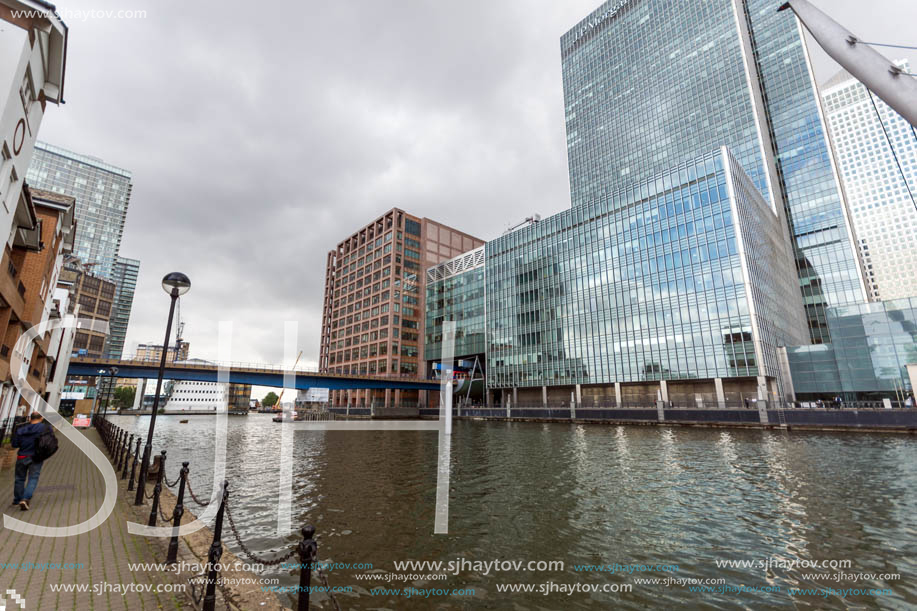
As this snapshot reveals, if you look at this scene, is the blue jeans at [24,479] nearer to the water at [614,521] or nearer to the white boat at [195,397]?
the water at [614,521]

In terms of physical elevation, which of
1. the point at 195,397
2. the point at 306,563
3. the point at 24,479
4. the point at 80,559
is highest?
the point at 195,397

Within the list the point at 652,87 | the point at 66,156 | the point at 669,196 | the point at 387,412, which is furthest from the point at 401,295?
the point at 66,156

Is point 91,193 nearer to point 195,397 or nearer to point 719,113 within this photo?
point 195,397

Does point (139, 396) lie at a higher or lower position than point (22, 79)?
lower

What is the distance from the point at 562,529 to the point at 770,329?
2397 inches

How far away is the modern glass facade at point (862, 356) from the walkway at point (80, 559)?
7394 cm

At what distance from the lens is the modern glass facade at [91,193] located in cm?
13062

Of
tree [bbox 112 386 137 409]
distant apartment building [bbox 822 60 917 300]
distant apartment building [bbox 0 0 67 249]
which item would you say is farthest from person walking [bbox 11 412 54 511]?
distant apartment building [bbox 822 60 917 300]

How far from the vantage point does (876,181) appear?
118375 mm

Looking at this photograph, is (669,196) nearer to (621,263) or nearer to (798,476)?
(621,263)

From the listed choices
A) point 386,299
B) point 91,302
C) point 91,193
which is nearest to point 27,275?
point 386,299

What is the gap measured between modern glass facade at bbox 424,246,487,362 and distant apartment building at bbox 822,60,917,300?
394 feet

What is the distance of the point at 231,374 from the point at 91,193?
135m

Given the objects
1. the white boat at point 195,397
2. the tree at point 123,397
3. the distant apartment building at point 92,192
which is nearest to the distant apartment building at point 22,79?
the white boat at point 195,397
